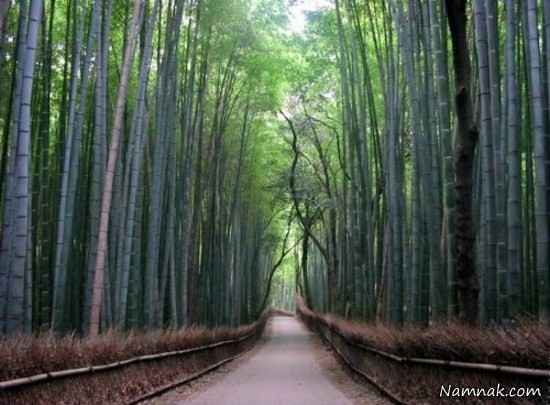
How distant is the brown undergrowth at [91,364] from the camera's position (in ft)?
11.9

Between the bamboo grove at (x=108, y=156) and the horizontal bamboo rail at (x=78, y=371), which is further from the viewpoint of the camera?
the bamboo grove at (x=108, y=156)

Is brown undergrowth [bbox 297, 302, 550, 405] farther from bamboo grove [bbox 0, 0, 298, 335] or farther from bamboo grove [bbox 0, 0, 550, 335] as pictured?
bamboo grove [bbox 0, 0, 298, 335]

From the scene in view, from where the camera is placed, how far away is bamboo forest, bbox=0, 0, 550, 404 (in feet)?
14.6

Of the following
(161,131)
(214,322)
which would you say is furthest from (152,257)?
(214,322)

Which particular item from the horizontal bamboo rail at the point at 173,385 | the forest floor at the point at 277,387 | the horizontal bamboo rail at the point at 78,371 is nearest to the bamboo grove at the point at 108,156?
the horizontal bamboo rail at the point at 78,371

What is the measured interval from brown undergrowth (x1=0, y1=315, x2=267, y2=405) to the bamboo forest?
0.03m

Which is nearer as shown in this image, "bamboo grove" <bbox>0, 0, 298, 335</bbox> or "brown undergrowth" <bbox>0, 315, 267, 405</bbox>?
"brown undergrowth" <bbox>0, 315, 267, 405</bbox>

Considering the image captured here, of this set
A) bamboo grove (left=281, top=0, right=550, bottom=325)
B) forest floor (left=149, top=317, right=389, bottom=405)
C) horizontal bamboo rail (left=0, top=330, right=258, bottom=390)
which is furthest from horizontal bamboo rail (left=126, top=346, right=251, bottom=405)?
bamboo grove (left=281, top=0, right=550, bottom=325)

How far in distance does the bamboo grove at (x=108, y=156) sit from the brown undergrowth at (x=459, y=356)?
2747 mm

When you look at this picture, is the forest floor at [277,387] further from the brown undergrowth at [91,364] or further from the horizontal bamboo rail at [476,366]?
the horizontal bamboo rail at [476,366]

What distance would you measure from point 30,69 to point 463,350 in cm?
334

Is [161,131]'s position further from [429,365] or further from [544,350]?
[544,350]

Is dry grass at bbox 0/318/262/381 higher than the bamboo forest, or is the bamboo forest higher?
the bamboo forest

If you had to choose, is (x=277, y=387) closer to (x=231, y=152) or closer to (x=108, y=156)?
(x=108, y=156)
